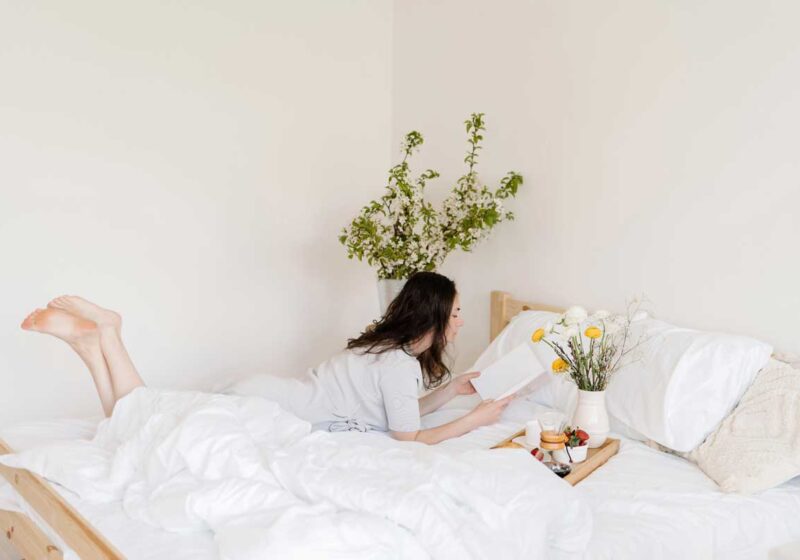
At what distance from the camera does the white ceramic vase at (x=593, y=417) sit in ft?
6.67

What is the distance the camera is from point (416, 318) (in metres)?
2.25

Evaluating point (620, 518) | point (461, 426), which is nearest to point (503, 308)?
point (461, 426)

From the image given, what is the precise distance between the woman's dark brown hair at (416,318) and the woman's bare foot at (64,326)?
77 cm

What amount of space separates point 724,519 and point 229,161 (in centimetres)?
234

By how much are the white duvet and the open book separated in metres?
0.50

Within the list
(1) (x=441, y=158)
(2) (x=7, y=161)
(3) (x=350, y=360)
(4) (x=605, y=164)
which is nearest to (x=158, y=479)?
(3) (x=350, y=360)

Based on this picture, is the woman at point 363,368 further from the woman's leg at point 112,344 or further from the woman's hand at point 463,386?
the woman's hand at point 463,386

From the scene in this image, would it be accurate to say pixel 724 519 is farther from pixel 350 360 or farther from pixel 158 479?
pixel 158 479

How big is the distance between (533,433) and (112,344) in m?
1.23

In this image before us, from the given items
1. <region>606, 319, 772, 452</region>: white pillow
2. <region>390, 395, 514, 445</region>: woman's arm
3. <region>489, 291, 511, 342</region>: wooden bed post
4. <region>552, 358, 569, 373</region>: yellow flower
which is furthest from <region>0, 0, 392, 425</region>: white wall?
<region>606, 319, 772, 452</region>: white pillow

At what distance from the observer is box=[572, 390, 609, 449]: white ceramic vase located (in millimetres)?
2033

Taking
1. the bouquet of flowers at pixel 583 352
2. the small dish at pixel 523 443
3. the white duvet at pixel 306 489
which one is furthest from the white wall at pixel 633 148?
the white duvet at pixel 306 489

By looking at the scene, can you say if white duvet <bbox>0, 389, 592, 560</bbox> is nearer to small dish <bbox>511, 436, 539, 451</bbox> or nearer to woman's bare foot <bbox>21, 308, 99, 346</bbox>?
small dish <bbox>511, 436, 539, 451</bbox>

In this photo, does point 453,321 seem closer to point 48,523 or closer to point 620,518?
point 620,518
